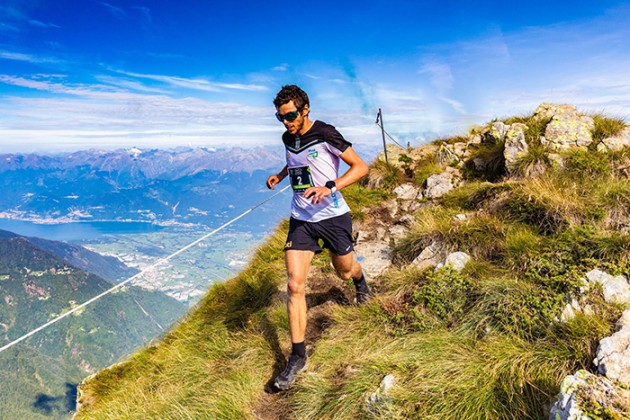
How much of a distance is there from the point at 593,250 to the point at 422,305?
2.29 metres

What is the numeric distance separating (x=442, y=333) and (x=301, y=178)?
249cm

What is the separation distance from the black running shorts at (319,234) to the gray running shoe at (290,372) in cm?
133

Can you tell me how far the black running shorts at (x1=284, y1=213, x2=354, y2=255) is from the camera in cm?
437

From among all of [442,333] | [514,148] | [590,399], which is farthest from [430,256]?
[514,148]

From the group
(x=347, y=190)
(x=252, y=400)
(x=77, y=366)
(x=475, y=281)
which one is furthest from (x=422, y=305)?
(x=77, y=366)

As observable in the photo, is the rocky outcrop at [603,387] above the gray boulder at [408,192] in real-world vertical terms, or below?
below

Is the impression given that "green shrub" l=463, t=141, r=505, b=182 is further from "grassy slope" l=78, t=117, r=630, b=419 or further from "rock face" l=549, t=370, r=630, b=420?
"rock face" l=549, t=370, r=630, b=420

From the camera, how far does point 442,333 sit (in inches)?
158

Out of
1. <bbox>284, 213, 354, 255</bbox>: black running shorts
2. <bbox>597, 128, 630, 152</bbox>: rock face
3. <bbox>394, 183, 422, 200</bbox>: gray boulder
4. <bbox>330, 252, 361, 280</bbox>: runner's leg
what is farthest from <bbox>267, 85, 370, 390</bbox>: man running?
<bbox>597, 128, 630, 152</bbox>: rock face

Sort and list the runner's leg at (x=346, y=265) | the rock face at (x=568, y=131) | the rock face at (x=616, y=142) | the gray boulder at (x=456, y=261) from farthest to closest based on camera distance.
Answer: the rock face at (x=568, y=131) → the rock face at (x=616, y=142) → the gray boulder at (x=456, y=261) → the runner's leg at (x=346, y=265)

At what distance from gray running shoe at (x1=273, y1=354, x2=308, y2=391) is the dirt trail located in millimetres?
146

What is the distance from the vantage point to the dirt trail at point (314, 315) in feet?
12.7

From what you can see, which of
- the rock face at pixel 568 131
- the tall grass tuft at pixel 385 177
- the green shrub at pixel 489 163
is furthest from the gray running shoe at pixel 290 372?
the rock face at pixel 568 131

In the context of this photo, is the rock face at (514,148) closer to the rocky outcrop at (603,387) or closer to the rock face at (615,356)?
the rocky outcrop at (603,387)
